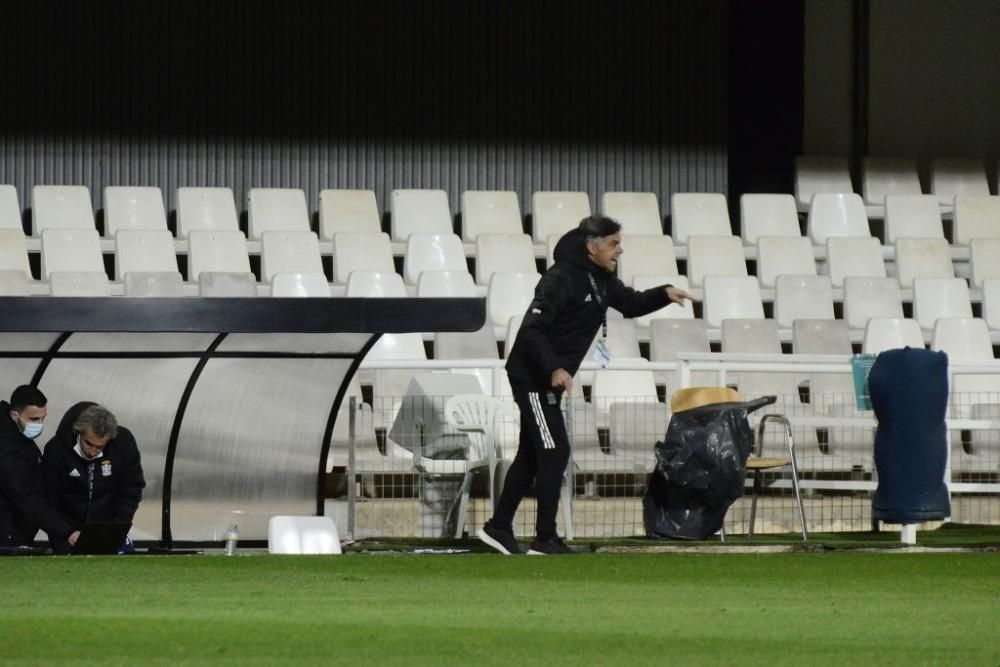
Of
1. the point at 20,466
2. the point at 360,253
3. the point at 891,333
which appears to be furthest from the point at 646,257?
the point at 20,466

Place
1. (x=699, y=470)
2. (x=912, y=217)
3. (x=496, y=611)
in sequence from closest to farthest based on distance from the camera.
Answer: (x=496, y=611) → (x=699, y=470) → (x=912, y=217)

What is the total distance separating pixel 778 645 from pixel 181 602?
2218 millimetres

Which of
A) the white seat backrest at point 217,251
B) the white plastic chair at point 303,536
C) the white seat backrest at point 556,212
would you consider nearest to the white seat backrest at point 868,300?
the white seat backrest at point 556,212

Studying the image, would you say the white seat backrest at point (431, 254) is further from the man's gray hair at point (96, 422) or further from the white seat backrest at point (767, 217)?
the man's gray hair at point (96, 422)

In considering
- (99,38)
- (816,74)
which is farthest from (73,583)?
(816,74)

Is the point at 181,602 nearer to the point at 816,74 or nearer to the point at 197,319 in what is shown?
the point at 197,319

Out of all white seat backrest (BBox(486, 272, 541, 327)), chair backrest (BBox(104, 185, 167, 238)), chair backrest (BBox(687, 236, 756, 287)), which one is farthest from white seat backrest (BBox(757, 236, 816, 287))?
chair backrest (BBox(104, 185, 167, 238))

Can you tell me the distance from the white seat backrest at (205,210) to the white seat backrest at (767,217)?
423 cm

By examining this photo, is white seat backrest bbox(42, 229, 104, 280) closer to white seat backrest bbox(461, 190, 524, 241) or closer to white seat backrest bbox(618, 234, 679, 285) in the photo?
white seat backrest bbox(461, 190, 524, 241)

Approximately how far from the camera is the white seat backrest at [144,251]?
13.9 metres

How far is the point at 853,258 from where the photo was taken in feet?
49.9

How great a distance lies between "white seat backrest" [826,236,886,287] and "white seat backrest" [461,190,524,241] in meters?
2.52

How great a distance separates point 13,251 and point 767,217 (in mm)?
6194

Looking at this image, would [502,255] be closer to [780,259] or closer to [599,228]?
[780,259]
